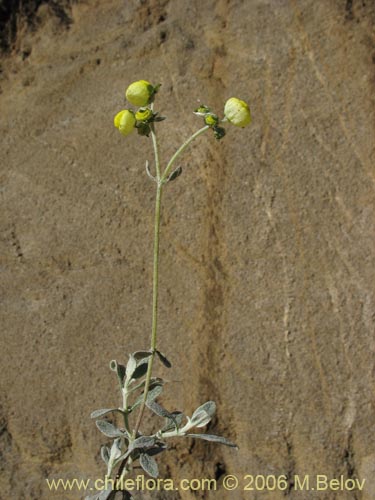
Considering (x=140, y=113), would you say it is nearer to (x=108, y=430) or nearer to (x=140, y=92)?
(x=140, y=92)

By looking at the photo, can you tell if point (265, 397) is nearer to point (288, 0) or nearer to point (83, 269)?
point (83, 269)

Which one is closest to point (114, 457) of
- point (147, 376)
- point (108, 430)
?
point (108, 430)

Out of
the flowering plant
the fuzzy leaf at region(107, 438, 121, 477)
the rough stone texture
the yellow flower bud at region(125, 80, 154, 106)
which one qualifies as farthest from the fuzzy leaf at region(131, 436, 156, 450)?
the yellow flower bud at region(125, 80, 154, 106)

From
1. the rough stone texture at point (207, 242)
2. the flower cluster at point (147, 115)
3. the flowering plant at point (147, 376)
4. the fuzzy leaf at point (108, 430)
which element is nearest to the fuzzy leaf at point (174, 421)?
the flowering plant at point (147, 376)

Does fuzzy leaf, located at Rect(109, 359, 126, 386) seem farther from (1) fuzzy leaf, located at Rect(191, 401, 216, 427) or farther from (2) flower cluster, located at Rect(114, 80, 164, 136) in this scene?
(2) flower cluster, located at Rect(114, 80, 164, 136)

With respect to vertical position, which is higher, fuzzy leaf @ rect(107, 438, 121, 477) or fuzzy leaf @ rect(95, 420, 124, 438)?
fuzzy leaf @ rect(95, 420, 124, 438)

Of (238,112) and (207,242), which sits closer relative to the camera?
(238,112)
